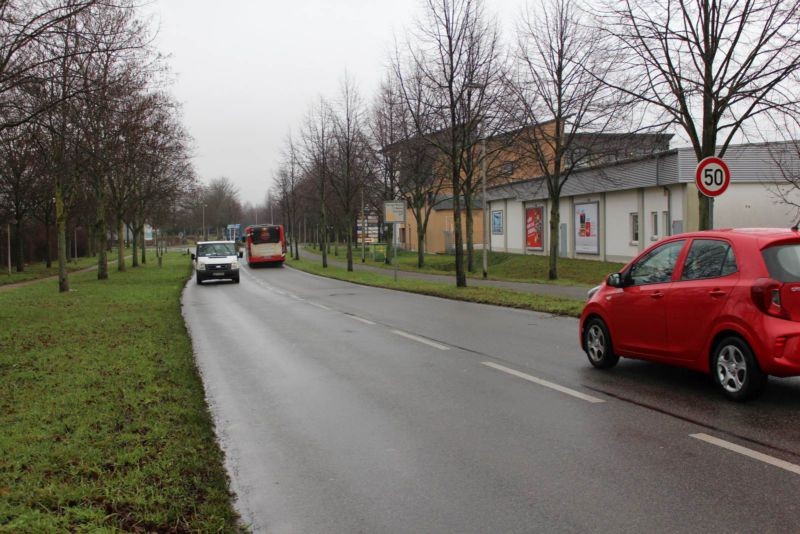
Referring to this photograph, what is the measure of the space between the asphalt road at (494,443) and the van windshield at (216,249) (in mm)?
21589

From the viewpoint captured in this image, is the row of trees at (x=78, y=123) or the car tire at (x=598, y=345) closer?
the car tire at (x=598, y=345)

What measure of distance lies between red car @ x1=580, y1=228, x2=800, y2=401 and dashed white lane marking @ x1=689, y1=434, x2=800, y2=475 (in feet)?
3.76

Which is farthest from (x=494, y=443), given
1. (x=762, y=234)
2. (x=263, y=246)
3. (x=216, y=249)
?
(x=263, y=246)

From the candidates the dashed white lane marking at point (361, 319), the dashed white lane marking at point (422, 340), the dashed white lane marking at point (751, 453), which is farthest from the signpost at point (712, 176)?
the dashed white lane marking at point (751, 453)

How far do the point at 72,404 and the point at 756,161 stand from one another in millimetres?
29670

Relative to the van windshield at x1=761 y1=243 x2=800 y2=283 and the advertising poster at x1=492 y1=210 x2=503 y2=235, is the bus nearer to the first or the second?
the advertising poster at x1=492 y1=210 x2=503 y2=235

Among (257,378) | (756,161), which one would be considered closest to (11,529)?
(257,378)

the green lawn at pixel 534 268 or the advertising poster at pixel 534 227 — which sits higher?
the advertising poster at pixel 534 227

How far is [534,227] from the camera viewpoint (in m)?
43.0

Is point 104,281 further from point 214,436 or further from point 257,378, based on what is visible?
point 214,436

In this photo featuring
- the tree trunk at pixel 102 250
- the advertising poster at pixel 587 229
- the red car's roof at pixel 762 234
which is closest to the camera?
the red car's roof at pixel 762 234

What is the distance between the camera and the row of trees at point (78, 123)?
1147 cm

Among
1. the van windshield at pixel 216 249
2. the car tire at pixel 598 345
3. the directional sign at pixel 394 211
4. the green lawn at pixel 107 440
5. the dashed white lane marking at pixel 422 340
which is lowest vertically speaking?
the dashed white lane marking at pixel 422 340

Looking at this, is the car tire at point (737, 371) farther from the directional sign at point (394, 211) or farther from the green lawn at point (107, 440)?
the directional sign at point (394, 211)
